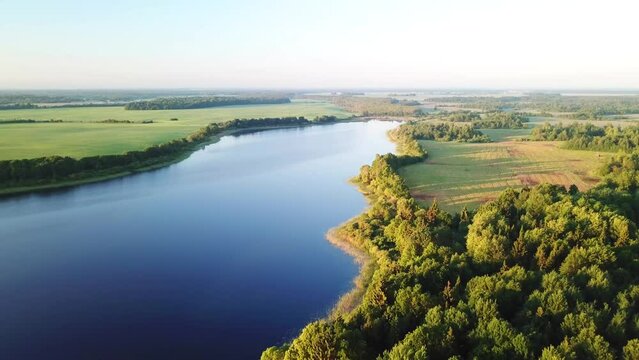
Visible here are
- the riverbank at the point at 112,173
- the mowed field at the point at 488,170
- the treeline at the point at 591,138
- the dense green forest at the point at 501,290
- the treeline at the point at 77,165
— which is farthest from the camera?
the treeline at the point at 591,138

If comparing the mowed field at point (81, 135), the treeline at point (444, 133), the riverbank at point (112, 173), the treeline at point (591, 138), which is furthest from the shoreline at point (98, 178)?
the treeline at point (591, 138)

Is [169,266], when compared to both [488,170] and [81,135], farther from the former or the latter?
[81,135]

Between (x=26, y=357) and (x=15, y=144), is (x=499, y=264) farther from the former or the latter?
Answer: (x=15, y=144)

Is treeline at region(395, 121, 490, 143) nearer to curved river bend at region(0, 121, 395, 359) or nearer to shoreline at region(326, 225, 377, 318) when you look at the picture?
curved river bend at region(0, 121, 395, 359)

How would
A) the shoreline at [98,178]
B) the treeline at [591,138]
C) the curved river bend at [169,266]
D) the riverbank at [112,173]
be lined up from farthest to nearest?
the treeline at [591,138] → the riverbank at [112,173] → the shoreline at [98,178] → the curved river bend at [169,266]

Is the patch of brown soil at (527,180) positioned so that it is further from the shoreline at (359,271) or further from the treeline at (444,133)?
the treeline at (444,133)

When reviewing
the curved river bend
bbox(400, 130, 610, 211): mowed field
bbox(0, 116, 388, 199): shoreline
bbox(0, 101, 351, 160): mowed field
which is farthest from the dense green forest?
bbox(0, 101, 351, 160): mowed field

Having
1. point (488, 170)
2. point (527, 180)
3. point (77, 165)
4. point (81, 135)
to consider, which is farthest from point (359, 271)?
point (81, 135)
